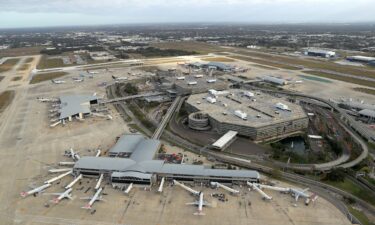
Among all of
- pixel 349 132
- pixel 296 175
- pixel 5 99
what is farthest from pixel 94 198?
Answer: pixel 5 99

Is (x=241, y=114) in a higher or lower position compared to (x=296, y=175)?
higher

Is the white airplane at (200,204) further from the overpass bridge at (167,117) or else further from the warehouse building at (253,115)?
the warehouse building at (253,115)

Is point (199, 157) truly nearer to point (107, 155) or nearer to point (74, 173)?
point (107, 155)

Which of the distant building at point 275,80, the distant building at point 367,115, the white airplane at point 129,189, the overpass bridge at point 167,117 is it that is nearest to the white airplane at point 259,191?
the white airplane at point 129,189

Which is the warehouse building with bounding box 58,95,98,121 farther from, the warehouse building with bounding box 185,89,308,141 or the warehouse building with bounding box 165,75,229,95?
the warehouse building with bounding box 185,89,308,141

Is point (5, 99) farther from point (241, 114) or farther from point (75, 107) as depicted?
point (241, 114)
